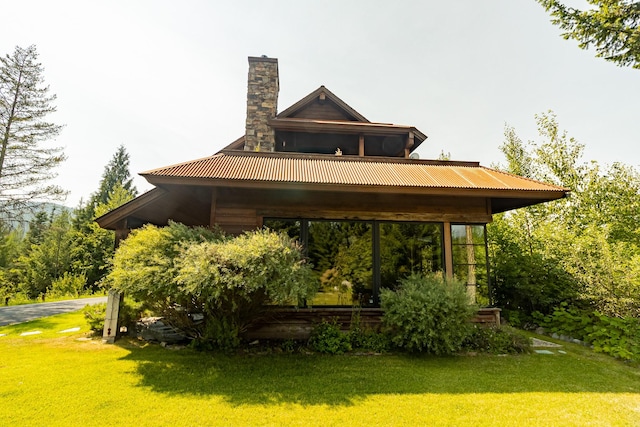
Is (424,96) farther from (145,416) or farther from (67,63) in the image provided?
(145,416)

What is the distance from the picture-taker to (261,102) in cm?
1067

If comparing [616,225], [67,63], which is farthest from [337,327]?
[616,225]

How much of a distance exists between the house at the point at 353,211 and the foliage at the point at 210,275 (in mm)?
1125

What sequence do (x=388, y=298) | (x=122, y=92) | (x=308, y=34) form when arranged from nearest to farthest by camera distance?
(x=388, y=298)
(x=122, y=92)
(x=308, y=34)

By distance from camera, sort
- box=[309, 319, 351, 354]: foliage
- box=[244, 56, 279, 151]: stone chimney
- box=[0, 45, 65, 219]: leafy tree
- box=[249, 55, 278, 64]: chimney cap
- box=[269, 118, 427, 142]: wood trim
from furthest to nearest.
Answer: box=[0, 45, 65, 219]: leafy tree
box=[249, 55, 278, 64]: chimney cap
box=[244, 56, 279, 151]: stone chimney
box=[269, 118, 427, 142]: wood trim
box=[309, 319, 351, 354]: foliage

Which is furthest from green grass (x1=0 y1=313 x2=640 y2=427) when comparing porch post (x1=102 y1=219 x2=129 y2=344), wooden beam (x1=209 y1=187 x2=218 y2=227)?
wooden beam (x1=209 y1=187 x2=218 y2=227)

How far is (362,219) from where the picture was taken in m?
6.55

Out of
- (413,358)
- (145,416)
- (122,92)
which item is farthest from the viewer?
(122,92)

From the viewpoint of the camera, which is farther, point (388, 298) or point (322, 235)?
point (322, 235)

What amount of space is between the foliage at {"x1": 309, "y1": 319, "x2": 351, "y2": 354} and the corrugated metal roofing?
9.09 feet

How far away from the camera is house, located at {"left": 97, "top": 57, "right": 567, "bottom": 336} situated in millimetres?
6066

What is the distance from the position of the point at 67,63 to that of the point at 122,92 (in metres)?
1.25

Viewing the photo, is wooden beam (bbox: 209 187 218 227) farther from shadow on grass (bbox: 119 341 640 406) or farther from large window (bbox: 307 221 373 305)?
shadow on grass (bbox: 119 341 640 406)

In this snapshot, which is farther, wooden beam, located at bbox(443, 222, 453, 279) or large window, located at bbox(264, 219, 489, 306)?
wooden beam, located at bbox(443, 222, 453, 279)
